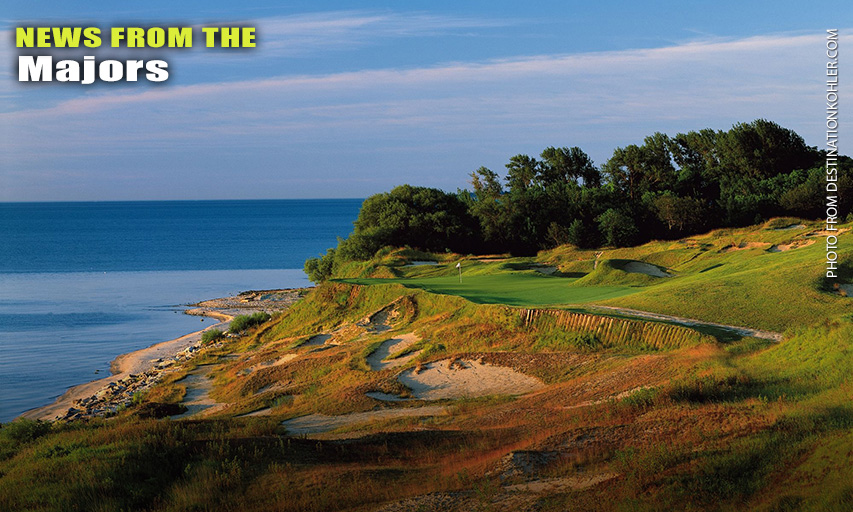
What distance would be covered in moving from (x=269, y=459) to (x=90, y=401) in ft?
68.3

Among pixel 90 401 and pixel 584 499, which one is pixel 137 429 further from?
pixel 90 401

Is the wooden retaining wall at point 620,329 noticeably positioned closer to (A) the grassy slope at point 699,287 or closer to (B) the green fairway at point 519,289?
(A) the grassy slope at point 699,287

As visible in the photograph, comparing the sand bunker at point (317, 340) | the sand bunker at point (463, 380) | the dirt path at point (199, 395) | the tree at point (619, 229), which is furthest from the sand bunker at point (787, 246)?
the dirt path at point (199, 395)

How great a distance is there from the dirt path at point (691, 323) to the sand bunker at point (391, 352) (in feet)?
19.1

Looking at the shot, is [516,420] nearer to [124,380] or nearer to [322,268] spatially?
[124,380]

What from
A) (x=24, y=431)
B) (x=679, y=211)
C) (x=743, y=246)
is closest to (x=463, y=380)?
(x=24, y=431)

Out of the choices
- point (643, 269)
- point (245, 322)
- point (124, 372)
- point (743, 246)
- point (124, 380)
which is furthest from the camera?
point (743, 246)

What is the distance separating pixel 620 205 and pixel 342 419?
5684 centimetres

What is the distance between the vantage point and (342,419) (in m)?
17.4

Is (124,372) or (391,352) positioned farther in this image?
(124,372)

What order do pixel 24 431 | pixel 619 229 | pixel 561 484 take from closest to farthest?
pixel 561 484, pixel 24 431, pixel 619 229

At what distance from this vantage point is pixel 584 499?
9094mm

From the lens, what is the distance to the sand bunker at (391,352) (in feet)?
76.7

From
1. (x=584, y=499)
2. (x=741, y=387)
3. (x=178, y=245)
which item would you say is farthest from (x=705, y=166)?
(x=178, y=245)
